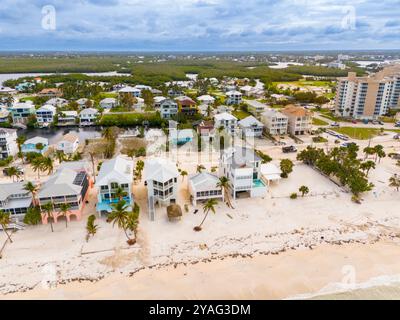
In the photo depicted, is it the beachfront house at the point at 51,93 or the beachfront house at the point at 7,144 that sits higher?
the beachfront house at the point at 51,93

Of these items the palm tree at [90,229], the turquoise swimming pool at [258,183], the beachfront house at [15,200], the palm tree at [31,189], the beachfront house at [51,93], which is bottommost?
the palm tree at [90,229]

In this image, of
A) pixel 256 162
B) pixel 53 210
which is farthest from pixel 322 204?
pixel 53 210

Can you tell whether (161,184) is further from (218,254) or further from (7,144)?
(7,144)

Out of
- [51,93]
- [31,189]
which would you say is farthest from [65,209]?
[51,93]

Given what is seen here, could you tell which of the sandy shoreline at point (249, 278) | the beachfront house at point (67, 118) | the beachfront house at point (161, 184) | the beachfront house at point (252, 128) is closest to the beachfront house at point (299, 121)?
the beachfront house at point (252, 128)

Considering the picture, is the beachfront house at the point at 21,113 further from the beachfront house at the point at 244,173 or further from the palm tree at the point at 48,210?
the beachfront house at the point at 244,173

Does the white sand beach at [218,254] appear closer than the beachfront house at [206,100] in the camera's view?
Yes

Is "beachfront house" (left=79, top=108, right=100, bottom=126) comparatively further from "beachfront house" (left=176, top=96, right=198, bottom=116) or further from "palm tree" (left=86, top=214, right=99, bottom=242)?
"palm tree" (left=86, top=214, right=99, bottom=242)

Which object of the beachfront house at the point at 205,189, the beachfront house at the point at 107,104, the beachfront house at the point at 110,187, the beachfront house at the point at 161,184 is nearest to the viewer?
the beachfront house at the point at 110,187

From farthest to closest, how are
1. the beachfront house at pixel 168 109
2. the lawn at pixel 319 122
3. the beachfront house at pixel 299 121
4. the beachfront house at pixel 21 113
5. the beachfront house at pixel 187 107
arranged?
1. the beachfront house at pixel 187 107
2. the beachfront house at pixel 168 109
3. the beachfront house at pixel 21 113
4. the lawn at pixel 319 122
5. the beachfront house at pixel 299 121
